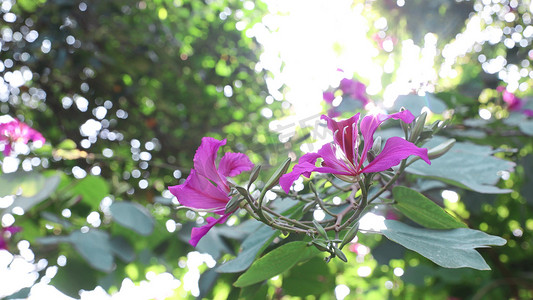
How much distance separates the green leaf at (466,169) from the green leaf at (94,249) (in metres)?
0.63

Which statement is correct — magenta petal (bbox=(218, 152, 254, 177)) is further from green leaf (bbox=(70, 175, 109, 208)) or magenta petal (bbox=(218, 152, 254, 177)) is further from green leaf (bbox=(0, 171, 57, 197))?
green leaf (bbox=(70, 175, 109, 208))

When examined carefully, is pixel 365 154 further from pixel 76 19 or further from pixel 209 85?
pixel 209 85

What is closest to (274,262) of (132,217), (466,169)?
(466,169)

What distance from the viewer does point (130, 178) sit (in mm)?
2424

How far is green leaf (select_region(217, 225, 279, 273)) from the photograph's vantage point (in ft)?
1.86

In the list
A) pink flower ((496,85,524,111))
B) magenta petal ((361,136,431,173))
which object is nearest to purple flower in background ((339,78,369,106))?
pink flower ((496,85,524,111))

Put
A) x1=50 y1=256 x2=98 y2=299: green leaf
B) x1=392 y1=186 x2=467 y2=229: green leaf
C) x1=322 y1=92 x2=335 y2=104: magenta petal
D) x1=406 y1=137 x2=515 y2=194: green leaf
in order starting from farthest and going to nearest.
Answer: x1=322 y1=92 x2=335 y2=104: magenta petal < x1=50 y1=256 x2=98 y2=299: green leaf < x1=406 y1=137 x2=515 y2=194: green leaf < x1=392 y1=186 x2=467 y2=229: green leaf

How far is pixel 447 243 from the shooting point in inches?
18.3

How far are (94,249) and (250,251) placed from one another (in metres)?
0.50

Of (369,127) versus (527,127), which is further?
(527,127)

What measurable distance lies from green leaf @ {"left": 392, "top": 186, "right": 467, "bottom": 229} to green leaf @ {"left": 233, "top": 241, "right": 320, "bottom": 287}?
140mm

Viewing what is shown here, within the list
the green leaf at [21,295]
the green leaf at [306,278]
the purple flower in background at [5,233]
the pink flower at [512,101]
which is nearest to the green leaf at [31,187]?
the green leaf at [21,295]

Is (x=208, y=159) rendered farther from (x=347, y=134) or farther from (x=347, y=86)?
(x=347, y=86)

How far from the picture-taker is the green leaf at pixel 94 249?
2.95ft
